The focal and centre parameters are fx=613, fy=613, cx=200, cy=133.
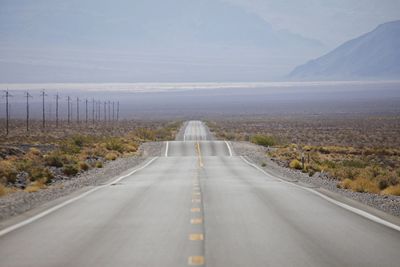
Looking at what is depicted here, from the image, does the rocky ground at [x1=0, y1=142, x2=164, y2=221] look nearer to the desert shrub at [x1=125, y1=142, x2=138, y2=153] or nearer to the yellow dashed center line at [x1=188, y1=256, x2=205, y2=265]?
the yellow dashed center line at [x1=188, y1=256, x2=205, y2=265]

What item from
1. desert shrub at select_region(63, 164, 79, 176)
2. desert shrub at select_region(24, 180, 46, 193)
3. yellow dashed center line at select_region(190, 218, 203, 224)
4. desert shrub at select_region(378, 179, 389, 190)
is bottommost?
desert shrub at select_region(63, 164, 79, 176)

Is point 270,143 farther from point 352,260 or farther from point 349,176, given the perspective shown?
point 352,260

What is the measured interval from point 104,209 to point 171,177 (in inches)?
435

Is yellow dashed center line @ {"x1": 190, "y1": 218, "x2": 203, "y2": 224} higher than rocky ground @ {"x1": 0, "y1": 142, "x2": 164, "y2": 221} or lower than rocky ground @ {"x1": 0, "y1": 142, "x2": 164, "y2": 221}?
higher

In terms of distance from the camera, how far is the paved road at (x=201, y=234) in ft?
28.9

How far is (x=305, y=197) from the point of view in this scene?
17422mm

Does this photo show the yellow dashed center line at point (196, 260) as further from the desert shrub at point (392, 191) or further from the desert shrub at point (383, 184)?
the desert shrub at point (383, 184)

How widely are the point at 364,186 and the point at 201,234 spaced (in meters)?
11.8

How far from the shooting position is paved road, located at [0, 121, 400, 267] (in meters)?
8.80

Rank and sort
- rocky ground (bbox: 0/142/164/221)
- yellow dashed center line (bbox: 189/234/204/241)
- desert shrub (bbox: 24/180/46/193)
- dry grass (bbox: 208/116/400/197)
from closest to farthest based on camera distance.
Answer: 1. yellow dashed center line (bbox: 189/234/204/241)
2. rocky ground (bbox: 0/142/164/221)
3. desert shrub (bbox: 24/180/46/193)
4. dry grass (bbox: 208/116/400/197)

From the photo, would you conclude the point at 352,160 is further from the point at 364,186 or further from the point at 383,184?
the point at 364,186

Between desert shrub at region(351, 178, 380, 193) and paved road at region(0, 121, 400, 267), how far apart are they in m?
4.10

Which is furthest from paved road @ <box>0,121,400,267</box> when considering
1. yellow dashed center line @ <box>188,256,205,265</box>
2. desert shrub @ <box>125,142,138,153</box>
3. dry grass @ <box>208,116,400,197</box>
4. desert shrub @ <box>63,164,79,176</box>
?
desert shrub @ <box>125,142,138,153</box>

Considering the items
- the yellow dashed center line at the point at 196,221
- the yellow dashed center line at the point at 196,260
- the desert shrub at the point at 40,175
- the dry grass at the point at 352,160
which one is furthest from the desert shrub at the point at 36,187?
the yellow dashed center line at the point at 196,260
